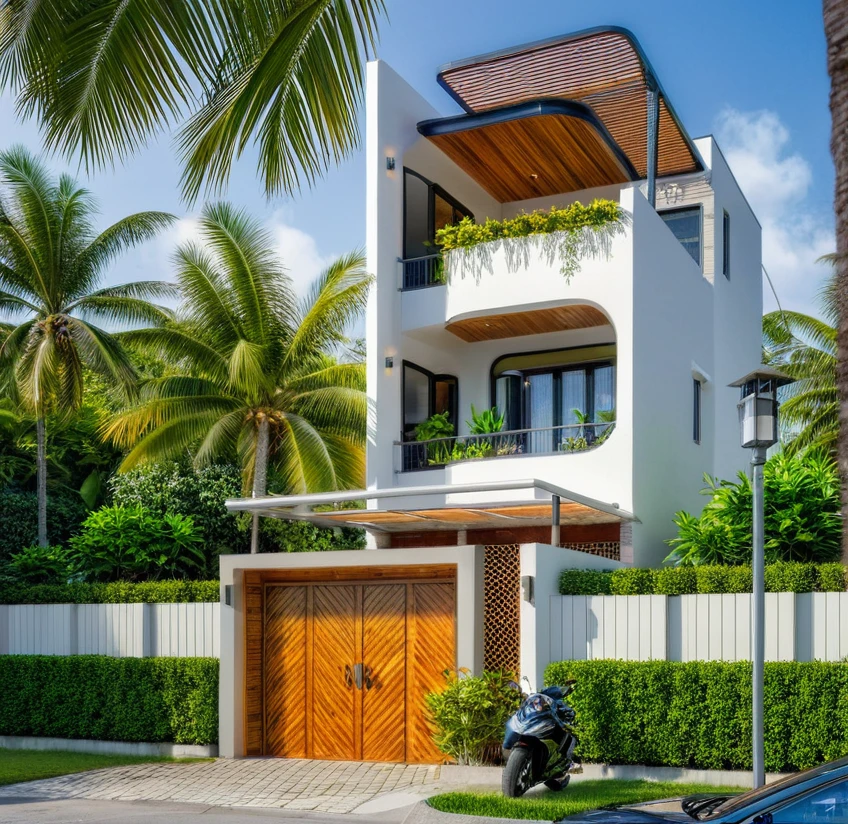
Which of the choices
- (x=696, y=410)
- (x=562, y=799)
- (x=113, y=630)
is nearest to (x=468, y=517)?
(x=113, y=630)

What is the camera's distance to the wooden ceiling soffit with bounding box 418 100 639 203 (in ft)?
63.2

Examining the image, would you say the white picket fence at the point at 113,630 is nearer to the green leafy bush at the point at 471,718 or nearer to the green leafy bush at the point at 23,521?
the green leafy bush at the point at 471,718

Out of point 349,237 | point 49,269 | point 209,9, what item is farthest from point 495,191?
point 209,9

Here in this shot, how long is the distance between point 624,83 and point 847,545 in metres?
17.0

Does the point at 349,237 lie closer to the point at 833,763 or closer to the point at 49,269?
the point at 49,269

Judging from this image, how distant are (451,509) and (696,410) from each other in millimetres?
8267

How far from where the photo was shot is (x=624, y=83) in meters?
20.3

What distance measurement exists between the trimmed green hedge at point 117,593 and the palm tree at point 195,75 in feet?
32.3

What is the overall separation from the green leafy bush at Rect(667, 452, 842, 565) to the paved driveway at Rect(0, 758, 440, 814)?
5161mm

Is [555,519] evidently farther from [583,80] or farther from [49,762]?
[583,80]

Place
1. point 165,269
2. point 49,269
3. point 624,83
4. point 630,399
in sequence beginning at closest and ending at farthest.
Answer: point 630,399
point 624,83
point 165,269
point 49,269

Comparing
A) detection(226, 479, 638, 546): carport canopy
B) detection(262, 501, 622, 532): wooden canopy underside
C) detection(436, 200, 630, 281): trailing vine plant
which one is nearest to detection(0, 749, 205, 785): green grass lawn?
detection(226, 479, 638, 546): carport canopy

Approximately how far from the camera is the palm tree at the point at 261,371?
2258 centimetres

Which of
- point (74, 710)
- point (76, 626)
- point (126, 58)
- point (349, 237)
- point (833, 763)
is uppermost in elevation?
point (349, 237)
